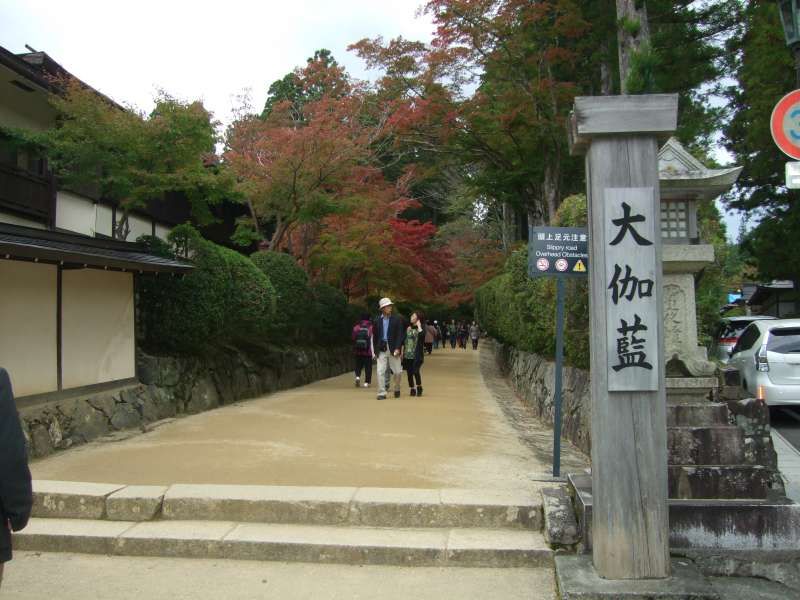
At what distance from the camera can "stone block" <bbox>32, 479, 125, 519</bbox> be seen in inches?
204

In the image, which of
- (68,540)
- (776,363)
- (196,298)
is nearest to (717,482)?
(68,540)

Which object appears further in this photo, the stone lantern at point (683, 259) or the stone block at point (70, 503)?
the stone lantern at point (683, 259)

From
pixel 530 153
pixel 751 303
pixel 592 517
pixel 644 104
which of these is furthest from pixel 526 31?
pixel 751 303

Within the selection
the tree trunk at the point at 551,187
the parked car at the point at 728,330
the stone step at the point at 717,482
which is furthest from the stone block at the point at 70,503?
the tree trunk at the point at 551,187

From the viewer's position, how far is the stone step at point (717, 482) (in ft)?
15.6

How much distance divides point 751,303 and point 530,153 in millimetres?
24863

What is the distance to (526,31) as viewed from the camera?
1603cm

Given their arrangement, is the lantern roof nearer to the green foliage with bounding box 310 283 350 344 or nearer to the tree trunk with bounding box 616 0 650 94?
the tree trunk with bounding box 616 0 650 94

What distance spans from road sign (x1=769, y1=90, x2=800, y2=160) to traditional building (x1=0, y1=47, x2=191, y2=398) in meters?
7.07

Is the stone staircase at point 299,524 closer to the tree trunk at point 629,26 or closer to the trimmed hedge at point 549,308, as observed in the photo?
the trimmed hedge at point 549,308

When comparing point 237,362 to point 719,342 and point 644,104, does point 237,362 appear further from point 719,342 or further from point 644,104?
point 719,342

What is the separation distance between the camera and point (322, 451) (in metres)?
7.23

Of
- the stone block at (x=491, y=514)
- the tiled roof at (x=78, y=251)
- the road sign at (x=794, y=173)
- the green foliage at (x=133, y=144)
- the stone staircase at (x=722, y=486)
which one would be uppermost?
the green foliage at (x=133, y=144)

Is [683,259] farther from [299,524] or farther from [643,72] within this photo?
[299,524]
